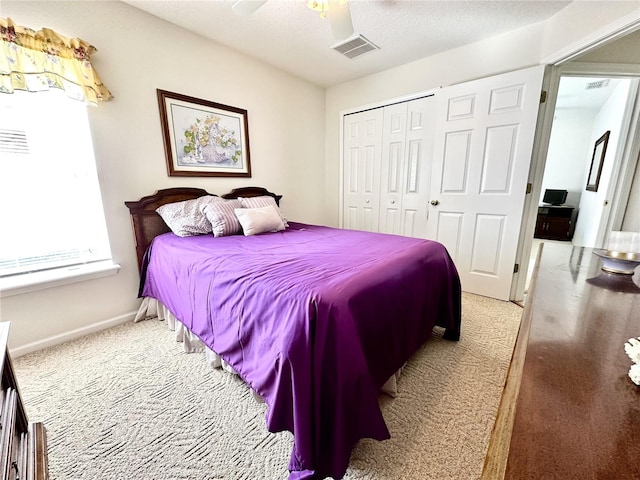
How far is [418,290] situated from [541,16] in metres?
2.54

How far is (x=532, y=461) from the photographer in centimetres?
36

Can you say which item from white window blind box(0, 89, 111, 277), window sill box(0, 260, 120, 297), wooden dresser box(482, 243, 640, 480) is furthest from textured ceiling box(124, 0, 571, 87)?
wooden dresser box(482, 243, 640, 480)

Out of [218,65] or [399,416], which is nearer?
[399,416]

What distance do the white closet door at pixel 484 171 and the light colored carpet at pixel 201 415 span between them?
0.99 m

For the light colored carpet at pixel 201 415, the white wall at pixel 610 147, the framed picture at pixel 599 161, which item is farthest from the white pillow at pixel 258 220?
the framed picture at pixel 599 161

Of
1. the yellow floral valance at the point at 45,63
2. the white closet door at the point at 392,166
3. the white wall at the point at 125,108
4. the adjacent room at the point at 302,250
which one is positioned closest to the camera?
the adjacent room at the point at 302,250

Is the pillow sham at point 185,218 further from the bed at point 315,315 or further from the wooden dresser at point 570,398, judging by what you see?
the wooden dresser at point 570,398

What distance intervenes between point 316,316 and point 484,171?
246 centimetres

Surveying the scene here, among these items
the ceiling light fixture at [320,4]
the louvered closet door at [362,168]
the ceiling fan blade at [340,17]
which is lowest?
the louvered closet door at [362,168]

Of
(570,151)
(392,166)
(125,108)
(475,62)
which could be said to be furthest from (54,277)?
(570,151)

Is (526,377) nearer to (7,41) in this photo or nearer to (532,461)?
(532,461)

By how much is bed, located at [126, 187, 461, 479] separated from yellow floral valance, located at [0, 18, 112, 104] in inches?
46.9

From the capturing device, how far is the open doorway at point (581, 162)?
3389 millimetres

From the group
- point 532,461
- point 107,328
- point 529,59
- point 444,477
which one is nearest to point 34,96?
point 107,328
